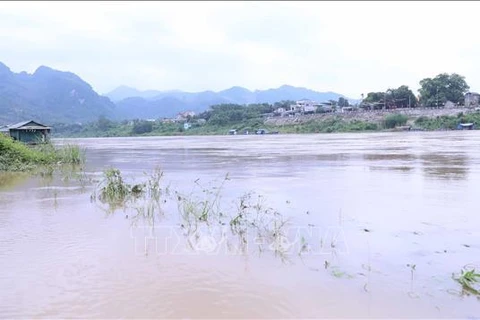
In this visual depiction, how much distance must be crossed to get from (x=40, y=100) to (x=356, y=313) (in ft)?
451

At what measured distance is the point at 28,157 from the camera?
16750 millimetres

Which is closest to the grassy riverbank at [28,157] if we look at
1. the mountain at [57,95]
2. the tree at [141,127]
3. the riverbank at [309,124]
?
the riverbank at [309,124]

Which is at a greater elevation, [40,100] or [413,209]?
[40,100]

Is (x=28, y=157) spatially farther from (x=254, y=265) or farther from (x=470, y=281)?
(x=470, y=281)

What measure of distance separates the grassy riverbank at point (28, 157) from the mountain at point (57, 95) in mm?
100485

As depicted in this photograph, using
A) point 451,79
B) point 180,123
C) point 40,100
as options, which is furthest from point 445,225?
point 40,100

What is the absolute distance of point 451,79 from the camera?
232ft

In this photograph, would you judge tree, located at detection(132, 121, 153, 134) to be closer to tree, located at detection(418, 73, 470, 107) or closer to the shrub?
the shrub

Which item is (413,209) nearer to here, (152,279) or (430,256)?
(430,256)

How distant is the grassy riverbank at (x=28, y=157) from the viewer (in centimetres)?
1595

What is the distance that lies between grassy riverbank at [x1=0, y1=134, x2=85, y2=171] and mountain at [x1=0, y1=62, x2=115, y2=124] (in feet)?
330

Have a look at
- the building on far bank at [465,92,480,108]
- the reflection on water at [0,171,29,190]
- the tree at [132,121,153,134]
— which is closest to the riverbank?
the tree at [132,121,153,134]

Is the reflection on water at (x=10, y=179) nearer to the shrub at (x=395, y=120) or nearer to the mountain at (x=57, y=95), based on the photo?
the shrub at (x=395, y=120)

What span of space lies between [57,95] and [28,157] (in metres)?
131
